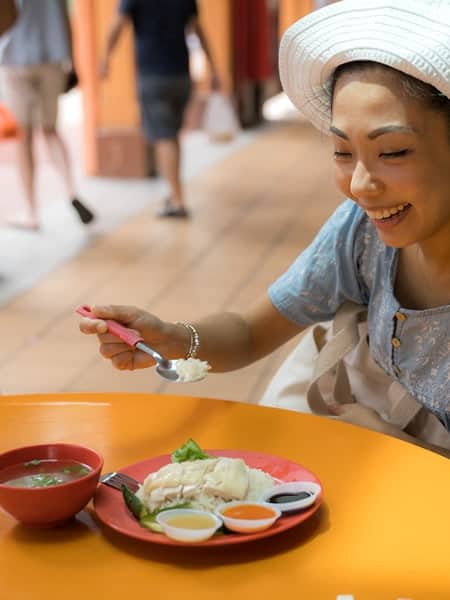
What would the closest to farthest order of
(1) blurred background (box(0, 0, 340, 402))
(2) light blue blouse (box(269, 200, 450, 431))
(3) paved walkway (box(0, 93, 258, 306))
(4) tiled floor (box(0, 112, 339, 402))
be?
(2) light blue blouse (box(269, 200, 450, 431)), (4) tiled floor (box(0, 112, 339, 402)), (1) blurred background (box(0, 0, 340, 402)), (3) paved walkway (box(0, 93, 258, 306))

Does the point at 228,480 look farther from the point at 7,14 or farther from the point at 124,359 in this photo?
the point at 7,14

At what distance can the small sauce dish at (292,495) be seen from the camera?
1.16 meters

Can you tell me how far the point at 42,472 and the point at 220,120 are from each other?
8447 mm

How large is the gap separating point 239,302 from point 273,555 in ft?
10.4

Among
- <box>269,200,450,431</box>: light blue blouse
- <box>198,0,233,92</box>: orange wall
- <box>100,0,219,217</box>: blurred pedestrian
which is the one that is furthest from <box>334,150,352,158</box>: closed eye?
<box>198,0,233,92</box>: orange wall

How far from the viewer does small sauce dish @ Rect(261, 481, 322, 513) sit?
1158 millimetres

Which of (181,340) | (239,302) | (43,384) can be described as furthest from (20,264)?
(181,340)

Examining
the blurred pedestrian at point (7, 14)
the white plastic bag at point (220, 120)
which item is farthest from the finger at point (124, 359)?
the white plastic bag at point (220, 120)

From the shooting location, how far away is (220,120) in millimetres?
9469

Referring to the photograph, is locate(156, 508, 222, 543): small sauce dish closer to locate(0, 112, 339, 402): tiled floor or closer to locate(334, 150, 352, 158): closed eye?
locate(334, 150, 352, 158): closed eye

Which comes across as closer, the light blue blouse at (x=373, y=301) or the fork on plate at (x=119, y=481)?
the fork on plate at (x=119, y=481)

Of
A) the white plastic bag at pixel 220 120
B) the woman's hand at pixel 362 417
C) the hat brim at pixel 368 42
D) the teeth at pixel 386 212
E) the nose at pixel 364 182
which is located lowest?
the white plastic bag at pixel 220 120

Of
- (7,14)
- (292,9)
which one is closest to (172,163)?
(7,14)

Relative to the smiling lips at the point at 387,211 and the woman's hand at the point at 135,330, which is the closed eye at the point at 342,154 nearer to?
the smiling lips at the point at 387,211
